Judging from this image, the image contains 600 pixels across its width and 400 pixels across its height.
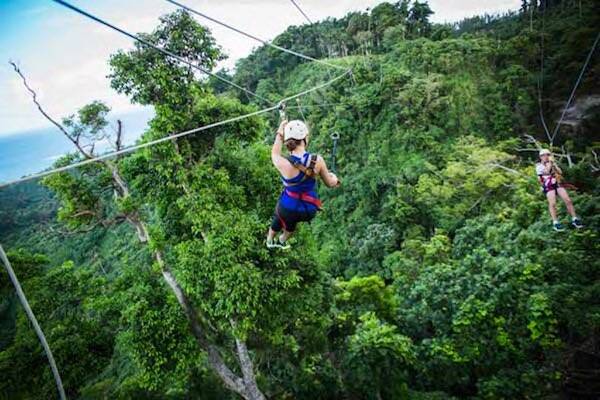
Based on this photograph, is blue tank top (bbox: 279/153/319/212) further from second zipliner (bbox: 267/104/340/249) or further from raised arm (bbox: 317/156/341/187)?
raised arm (bbox: 317/156/341/187)

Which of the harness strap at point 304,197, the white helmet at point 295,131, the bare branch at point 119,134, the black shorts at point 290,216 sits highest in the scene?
the bare branch at point 119,134

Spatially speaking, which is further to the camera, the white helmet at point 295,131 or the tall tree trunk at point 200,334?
the tall tree trunk at point 200,334

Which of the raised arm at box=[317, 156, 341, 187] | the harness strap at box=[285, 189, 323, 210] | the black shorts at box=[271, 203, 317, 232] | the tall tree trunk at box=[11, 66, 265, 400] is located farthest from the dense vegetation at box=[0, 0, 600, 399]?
the raised arm at box=[317, 156, 341, 187]

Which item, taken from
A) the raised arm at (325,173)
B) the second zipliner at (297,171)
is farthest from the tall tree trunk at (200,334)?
the raised arm at (325,173)

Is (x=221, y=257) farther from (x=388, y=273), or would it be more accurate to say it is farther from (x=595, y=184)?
(x=388, y=273)

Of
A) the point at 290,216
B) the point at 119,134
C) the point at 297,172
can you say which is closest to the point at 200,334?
the point at 119,134

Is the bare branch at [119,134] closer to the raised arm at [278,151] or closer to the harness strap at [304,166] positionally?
the raised arm at [278,151]

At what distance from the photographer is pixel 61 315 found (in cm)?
682

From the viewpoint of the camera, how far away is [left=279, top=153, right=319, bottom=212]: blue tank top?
291 centimetres

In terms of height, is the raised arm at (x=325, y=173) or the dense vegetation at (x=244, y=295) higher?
the raised arm at (x=325, y=173)

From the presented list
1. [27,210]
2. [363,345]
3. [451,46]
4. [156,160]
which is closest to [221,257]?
[156,160]

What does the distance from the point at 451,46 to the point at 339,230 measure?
→ 1542 centimetres

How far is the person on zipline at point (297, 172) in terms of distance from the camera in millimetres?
2898

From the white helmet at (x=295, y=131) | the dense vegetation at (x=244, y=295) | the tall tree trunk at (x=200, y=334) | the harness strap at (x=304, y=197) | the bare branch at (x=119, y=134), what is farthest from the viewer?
the bare branch at (x=119, y=134)
